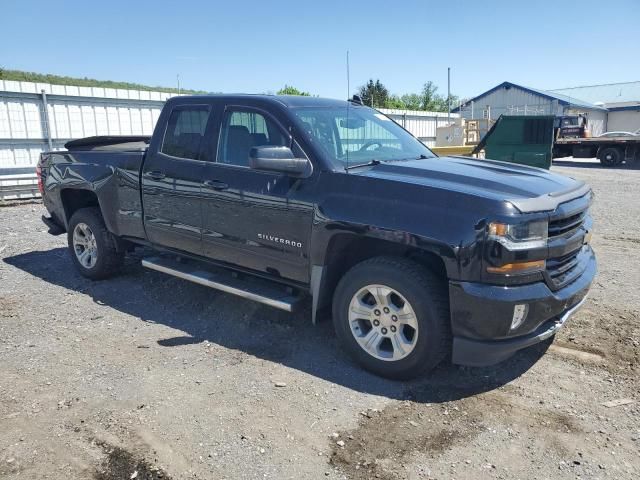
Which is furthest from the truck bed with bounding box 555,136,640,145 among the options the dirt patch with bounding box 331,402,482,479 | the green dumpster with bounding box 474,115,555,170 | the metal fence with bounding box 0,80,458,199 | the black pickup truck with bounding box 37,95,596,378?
the dirt patch with bounding box 331,402,482,479

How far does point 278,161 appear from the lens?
150 inches

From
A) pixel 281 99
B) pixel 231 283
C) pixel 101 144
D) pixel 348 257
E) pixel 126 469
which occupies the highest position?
pixel 281 99

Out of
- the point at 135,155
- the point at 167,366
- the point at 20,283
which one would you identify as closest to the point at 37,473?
the point at 167,366

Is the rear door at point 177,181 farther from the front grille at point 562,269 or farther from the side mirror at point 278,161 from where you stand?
the front grille at point 562,269

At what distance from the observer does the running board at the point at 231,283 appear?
13.6ft

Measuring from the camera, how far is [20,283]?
603 cm

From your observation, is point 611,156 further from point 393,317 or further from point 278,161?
point 278,161

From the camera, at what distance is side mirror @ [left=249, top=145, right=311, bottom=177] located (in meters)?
3.81

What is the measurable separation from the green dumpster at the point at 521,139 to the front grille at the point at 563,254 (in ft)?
30.8

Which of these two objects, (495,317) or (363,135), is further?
(363,135)

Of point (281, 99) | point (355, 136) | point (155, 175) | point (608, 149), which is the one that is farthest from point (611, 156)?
point (155, 175)

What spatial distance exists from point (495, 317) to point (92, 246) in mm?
4564

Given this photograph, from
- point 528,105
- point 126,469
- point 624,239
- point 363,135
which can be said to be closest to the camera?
point 126,469

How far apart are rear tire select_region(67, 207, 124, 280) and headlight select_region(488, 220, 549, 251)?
13.8 ft
